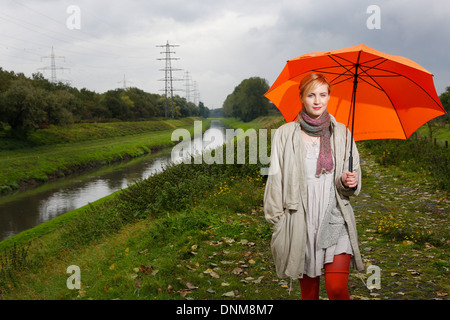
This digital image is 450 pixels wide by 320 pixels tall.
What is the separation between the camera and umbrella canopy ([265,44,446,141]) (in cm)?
357

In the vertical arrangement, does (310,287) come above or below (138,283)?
above

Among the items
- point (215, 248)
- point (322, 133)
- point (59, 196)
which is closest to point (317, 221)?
point (322, 133)

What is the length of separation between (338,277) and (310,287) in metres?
0.29

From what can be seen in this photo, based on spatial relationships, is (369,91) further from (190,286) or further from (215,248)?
(215,248)

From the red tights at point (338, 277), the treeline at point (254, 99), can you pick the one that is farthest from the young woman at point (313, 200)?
the treeline at point (254, 99)

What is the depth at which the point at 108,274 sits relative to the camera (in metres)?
5.87

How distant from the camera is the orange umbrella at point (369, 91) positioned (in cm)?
357

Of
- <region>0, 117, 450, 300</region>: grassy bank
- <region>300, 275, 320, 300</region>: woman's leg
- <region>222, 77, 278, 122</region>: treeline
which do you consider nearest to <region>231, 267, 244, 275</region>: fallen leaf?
<region>0, 117, 450, 300</region>: grassy bank

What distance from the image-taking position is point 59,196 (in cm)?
2069

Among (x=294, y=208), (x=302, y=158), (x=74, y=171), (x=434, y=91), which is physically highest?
(x=434, y=91)

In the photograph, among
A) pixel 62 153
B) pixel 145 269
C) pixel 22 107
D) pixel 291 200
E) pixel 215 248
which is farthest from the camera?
pixel 22 107
